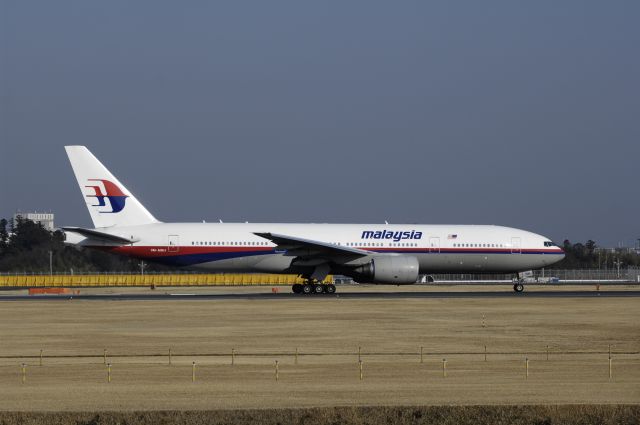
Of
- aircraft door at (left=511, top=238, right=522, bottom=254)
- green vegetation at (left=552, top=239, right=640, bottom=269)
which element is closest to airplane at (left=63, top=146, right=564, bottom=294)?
aircraft door at (left=511, top=238, right=522, bottom=254)

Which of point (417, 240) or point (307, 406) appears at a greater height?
point (417, 240)

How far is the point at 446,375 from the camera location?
977 inches

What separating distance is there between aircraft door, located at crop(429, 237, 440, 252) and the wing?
4.08 m

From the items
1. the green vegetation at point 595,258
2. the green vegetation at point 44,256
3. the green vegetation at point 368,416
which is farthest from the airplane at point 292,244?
the green vegetation at point 595,258

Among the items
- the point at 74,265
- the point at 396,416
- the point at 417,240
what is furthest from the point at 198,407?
the point at 74,265

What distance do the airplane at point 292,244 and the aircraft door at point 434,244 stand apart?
5cm

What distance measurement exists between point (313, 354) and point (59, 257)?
96.5 meters

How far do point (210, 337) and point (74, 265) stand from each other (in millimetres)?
86933

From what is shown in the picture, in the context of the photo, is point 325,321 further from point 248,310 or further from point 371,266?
point 371,266

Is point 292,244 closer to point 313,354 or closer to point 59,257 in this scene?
point 313,354

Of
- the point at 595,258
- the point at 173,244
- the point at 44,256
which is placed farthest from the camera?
the point at 595,258

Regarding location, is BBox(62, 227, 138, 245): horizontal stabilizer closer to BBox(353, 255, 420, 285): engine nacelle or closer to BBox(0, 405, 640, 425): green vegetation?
BBox(353, 255, 420, 285): engine nacelle

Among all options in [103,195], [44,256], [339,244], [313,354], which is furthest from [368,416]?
[44,256]

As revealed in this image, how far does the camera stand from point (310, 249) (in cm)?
5631
